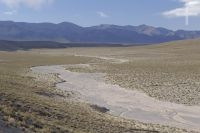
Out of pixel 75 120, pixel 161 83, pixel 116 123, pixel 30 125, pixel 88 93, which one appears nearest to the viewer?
pixel 30 125

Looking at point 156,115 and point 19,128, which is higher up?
point 19,128

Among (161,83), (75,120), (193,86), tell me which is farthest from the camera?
(161,83)

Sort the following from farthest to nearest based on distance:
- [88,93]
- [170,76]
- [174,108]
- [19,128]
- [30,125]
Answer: [170,76] < [88,93] < [174,108] < [30,125] < [19,128]

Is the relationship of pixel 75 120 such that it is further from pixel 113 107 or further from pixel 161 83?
pixel 161 83

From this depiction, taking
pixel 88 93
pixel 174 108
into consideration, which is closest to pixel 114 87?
pixel 88 93

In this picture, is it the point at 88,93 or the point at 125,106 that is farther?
the point at 88,93

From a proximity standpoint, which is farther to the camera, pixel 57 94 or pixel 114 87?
pixel 114 87

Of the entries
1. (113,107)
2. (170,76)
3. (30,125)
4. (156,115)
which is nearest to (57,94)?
(113,107)

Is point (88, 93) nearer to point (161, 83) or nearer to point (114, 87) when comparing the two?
point (114, 87)

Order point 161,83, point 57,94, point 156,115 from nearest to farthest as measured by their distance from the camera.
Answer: point 156,115
point 57,94
point 161,83
